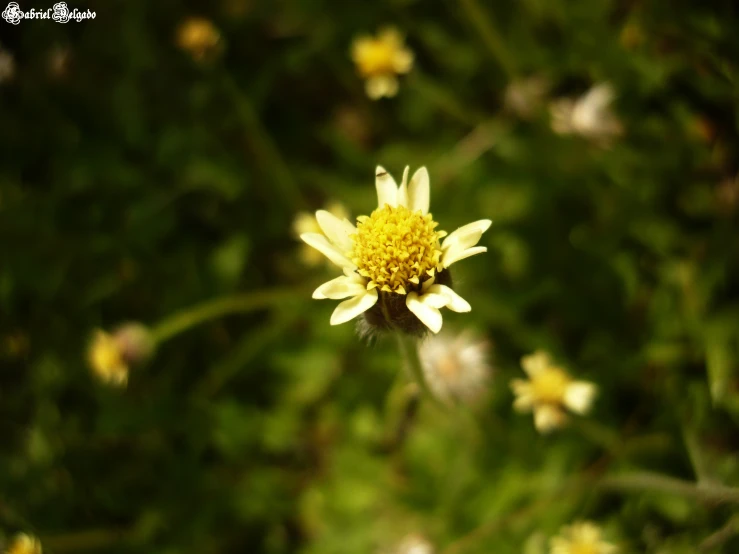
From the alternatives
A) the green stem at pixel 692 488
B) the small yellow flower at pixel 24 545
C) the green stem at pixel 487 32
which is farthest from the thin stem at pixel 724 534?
the small yellow flower at pixel 24 545

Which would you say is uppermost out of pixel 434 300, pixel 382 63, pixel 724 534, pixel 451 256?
pixel 382 63

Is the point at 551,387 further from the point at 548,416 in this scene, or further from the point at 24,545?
the point at 24,545

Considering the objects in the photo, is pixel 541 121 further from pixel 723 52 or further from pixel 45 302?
pixel 45 302

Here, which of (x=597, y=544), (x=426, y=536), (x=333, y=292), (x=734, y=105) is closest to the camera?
Answer: (x=333, y=292)

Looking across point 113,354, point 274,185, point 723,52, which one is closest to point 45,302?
point 113,354

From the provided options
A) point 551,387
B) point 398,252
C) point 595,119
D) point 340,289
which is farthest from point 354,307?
point 595,119

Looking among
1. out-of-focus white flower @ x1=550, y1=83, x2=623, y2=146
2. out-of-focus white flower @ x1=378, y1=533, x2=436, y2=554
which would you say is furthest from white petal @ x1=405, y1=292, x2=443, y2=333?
out-of-focus white flower @ x1=550, y1=83, x2=623, y2=146

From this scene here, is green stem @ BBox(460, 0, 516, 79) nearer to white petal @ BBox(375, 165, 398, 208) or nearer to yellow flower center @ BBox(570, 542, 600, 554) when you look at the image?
white petal @ BBox(375, 165, 398, 208)
